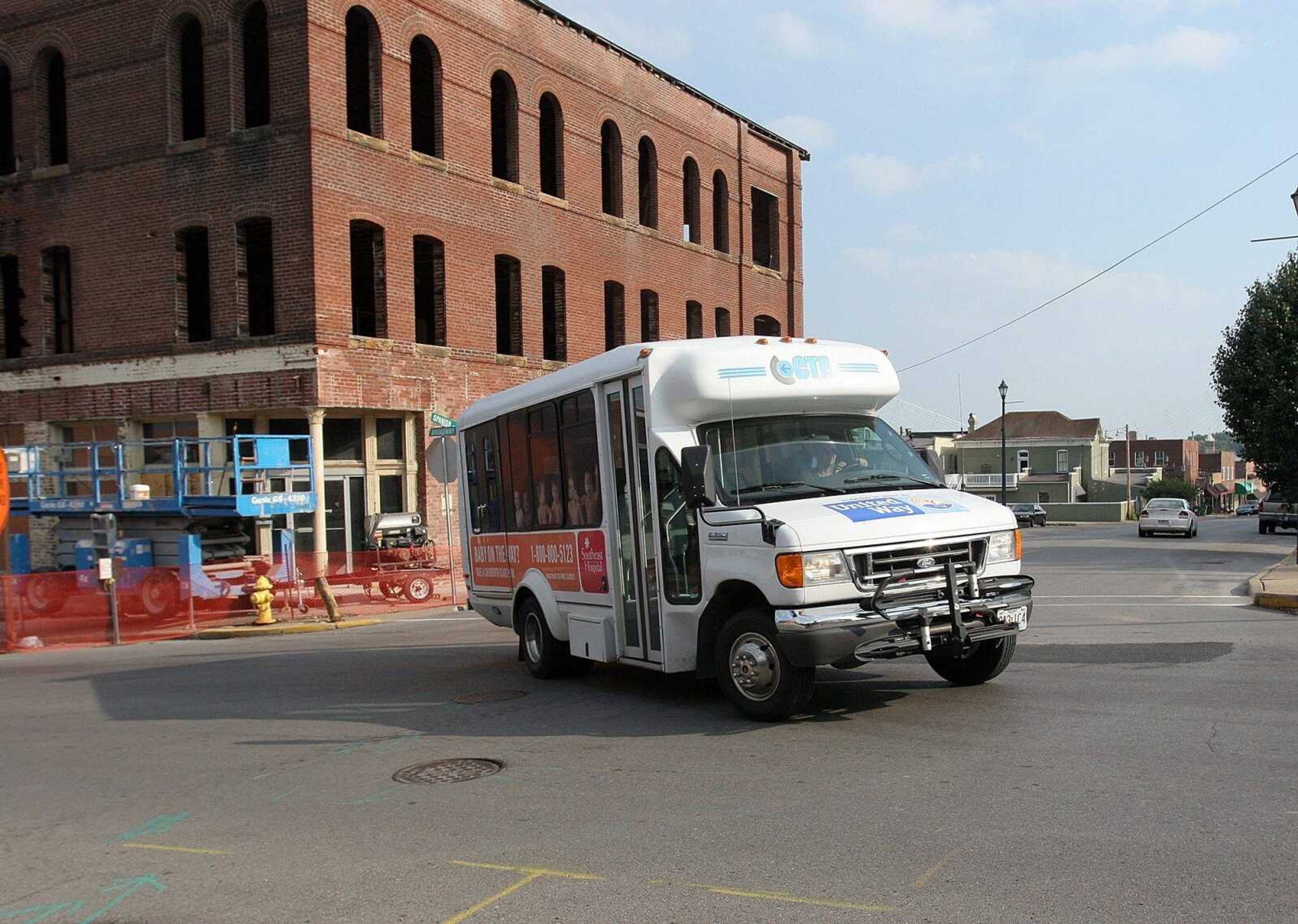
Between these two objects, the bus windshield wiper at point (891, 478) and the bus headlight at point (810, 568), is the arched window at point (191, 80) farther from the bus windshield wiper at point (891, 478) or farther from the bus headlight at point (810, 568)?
the bus headlight at point (810, 568)

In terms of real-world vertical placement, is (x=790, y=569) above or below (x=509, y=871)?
above

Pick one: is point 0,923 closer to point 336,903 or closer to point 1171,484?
point 336,903

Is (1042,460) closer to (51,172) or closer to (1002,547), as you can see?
(51,172)

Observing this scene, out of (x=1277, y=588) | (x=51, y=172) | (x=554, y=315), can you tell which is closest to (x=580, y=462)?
(x=1277, y=588)

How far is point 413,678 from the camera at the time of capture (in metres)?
11.4

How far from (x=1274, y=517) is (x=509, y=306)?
36.3 m

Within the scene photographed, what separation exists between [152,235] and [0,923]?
20.9 meters

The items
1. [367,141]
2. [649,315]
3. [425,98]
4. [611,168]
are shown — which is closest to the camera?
[367,141]

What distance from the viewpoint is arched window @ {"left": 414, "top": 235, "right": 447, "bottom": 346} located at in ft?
82.5

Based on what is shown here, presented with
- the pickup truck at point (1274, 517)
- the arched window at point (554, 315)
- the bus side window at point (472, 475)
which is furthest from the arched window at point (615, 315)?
the pickup truck at point (1274, 517)

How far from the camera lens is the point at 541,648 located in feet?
35.6

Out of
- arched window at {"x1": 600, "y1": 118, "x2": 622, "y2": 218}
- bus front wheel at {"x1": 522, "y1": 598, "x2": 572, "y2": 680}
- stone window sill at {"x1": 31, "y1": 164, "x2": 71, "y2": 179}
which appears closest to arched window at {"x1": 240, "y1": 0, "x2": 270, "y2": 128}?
stone window sill at {"x1": 31, "y1": 164, "x2": 71, "y2": 179}

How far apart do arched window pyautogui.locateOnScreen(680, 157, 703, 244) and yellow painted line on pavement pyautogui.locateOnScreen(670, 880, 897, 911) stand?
1187 inches

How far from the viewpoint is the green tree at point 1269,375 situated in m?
29.4
